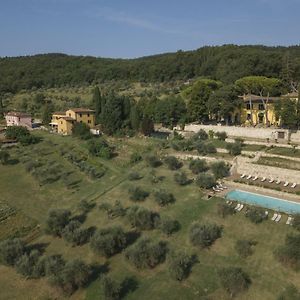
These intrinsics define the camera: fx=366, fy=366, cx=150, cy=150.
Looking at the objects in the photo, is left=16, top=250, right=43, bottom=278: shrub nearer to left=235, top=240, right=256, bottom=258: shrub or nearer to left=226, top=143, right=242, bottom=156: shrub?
left=235, top=240, right=256, bottom=258: shrub

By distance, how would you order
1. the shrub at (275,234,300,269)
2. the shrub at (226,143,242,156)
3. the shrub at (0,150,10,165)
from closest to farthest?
the shrub at (275,234,300,269)
the shrub at (226,143,242,156)
the shrub at (0,150,10,165)

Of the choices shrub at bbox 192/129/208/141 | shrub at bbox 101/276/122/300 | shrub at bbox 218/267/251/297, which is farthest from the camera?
shrub at bbox 192/129/208/141

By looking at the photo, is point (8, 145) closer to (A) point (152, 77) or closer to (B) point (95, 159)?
(B) point (95, 159)

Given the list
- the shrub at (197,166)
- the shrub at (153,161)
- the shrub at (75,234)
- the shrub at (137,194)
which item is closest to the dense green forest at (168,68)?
the shrub at (153,161)

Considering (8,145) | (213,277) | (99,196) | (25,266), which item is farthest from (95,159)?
(213,277)

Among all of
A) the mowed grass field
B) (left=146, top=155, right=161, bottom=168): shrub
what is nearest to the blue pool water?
the mowed grass field

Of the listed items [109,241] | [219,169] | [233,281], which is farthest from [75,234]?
[219,169]

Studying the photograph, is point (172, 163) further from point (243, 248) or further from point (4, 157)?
point (4, 157)
